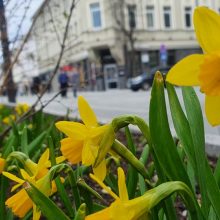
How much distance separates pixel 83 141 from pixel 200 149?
19cm

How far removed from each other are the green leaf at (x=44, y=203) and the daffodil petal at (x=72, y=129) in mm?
111

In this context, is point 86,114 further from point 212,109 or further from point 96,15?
point 96,15

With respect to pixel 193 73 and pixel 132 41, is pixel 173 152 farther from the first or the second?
pixel 132 41

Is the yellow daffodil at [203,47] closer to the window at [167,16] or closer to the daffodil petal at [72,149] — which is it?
the daffodil petal at [72,149]

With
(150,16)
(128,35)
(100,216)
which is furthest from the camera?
(150,16)

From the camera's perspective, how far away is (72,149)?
29.0 inches

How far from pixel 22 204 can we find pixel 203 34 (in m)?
0.41

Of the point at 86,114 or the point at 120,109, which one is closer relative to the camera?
the point at 86,114

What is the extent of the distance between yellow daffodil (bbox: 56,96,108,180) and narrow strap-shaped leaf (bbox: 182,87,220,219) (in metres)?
0.16

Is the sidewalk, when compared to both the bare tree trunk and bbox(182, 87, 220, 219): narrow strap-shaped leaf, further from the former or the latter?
the bare tree trunk

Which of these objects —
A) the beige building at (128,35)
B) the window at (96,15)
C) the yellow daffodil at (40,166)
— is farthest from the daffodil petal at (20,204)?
the window at (96,15)

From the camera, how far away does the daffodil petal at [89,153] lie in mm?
714

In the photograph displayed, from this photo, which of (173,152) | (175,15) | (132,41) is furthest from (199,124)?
(175,15)

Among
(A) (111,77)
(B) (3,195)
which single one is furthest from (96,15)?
(B) (3,195)
